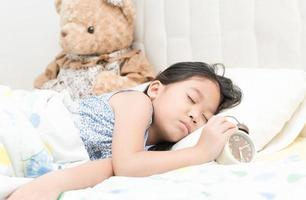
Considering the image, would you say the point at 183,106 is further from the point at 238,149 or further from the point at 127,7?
the point at 127,7

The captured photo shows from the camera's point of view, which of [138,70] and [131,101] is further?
[138,70]

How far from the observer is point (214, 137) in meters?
1.04

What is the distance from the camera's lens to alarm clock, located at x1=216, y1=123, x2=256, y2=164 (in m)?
1.03

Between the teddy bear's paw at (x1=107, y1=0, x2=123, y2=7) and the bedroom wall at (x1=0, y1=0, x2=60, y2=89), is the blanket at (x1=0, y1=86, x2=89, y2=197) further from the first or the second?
the bedroom wall at (x1=0, y1=0, x2=60, y2=89)

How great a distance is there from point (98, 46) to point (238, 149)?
2.75ft

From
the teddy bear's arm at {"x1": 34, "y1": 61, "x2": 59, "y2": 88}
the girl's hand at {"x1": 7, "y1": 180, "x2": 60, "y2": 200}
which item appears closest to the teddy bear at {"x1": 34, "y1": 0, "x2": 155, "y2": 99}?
the teddy bear's arm at {"x1": 34, "y1": 61, "x2": 59, "y2": 88}

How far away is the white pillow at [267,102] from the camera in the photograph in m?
1.20

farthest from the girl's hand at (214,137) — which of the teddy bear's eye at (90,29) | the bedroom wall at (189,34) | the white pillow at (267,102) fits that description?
the teddy bear's eye at (90,29)

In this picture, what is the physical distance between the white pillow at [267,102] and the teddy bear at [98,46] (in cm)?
52

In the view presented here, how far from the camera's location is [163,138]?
1.24 metres

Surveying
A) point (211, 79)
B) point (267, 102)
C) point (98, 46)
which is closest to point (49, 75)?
point (98, 46)

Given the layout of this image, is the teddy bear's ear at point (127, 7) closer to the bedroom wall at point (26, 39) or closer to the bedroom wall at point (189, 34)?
the bedroom wall at point (189, 34)

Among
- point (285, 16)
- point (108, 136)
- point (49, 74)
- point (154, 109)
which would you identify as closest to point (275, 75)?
point (285, 16)

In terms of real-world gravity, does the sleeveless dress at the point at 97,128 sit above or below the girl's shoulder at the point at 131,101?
below
